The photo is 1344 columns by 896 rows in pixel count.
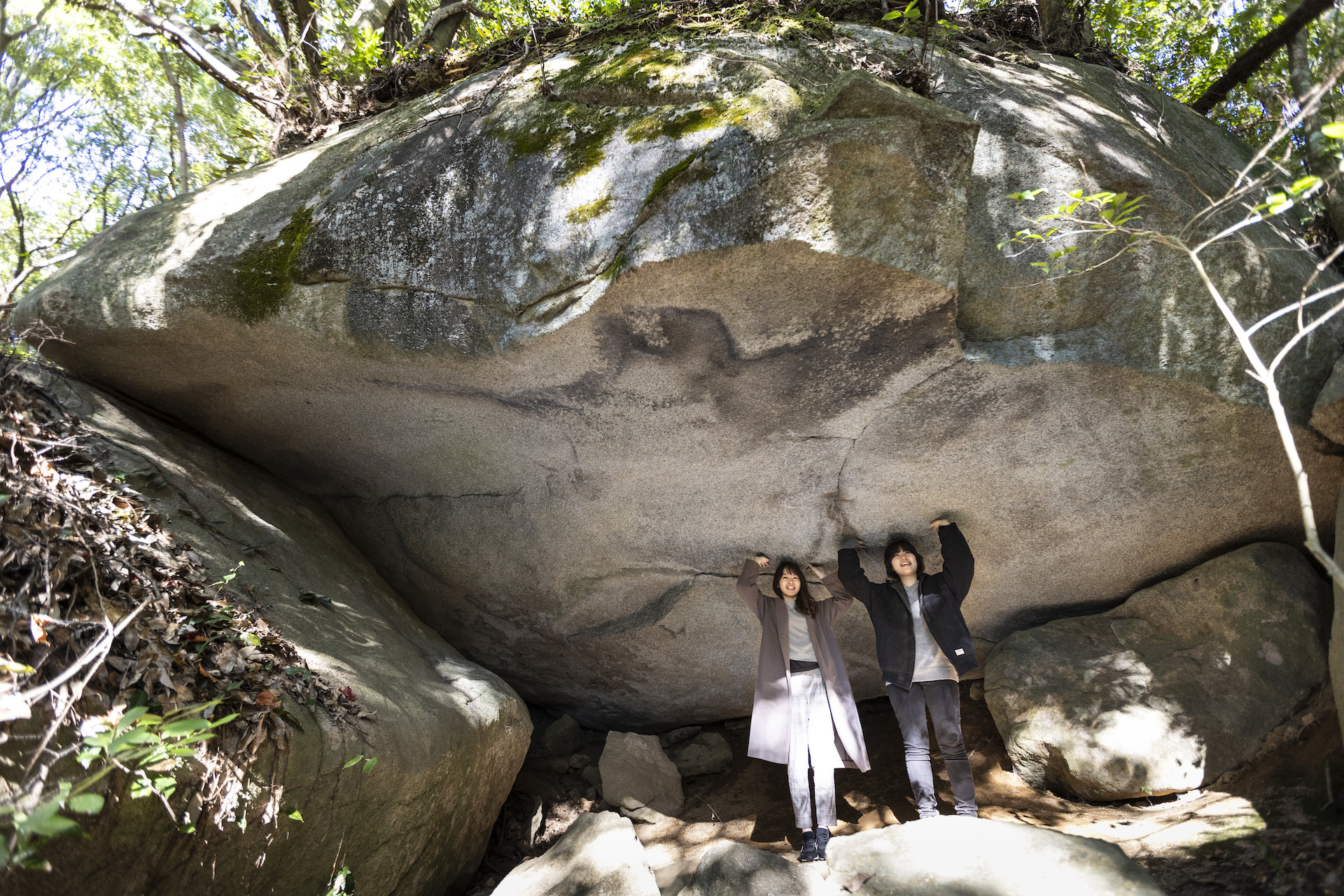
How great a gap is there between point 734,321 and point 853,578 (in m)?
1.93

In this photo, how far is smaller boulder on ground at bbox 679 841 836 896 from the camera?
125 inches

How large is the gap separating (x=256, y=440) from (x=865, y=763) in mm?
4699

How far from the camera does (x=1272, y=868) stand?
3.21 meters

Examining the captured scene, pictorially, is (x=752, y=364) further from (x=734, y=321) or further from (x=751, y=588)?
(x=751, y=588)

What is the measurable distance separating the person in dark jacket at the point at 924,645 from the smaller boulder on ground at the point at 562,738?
2621 millimetres

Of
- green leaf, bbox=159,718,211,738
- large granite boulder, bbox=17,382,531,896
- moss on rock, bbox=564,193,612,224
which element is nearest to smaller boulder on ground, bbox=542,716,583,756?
large granite boulder, bbox=17,382,531,896

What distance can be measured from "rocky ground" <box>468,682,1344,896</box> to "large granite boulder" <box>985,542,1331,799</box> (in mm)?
131

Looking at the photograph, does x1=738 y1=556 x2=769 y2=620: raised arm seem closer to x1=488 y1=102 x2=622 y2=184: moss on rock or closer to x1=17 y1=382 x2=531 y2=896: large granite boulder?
x1=17 y1=382 x2=531 y2=896: large granite boulder

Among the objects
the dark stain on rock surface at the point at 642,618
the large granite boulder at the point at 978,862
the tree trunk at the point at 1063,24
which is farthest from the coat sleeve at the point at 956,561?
the tree trunk at the point at 1063,24

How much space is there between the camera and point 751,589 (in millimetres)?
4883

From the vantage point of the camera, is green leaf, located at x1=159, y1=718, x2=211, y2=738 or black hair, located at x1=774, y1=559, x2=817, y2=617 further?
black hair, located at x1=774, y1=559, x2=817, y2=617

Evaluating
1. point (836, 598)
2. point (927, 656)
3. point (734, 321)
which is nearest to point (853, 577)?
point (836, 598)

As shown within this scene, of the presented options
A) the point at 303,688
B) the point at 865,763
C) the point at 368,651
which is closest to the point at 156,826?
the point at 303,688

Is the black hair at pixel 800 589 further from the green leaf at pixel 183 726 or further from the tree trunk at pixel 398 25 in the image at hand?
the tree trunk at pixel 398 25
